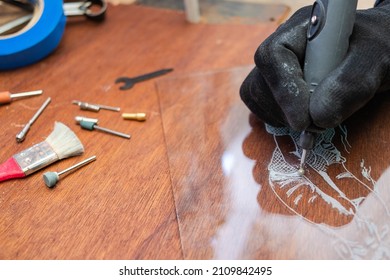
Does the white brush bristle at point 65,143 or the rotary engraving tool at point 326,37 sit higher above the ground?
the rotary engraving tool at point 326,37

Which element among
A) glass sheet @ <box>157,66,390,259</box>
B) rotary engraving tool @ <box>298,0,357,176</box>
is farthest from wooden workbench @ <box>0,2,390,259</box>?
rotary engraving tool @ <box>298,0,357,176</box>

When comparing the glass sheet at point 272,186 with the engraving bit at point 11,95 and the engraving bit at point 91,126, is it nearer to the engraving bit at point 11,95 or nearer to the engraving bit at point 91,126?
the engraving bit at point 91,126

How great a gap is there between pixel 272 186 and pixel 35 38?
476mm

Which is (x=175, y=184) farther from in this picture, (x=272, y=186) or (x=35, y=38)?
(x=35, y=38)

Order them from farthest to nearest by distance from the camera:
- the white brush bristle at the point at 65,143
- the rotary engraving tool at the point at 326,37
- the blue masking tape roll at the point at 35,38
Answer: the blue masking tape roll at the point at 35,38, the white brush bristle at the point at 65,143, the rotary engraving tool at the point at 326,37

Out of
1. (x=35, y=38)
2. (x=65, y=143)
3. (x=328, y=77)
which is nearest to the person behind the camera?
(x=328, y=77)

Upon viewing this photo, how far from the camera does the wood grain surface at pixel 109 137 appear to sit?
437 millimetres

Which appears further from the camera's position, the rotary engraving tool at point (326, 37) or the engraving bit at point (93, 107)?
the engraving bit at point (93, 107)

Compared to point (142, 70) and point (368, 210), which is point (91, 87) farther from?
point (368, 210)

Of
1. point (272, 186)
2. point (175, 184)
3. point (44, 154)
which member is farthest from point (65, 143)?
point (272, 186)

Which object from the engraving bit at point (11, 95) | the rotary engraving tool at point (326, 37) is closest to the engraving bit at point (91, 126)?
the engraving bit at point (11, 95)

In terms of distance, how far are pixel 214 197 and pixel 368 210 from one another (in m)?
0.18

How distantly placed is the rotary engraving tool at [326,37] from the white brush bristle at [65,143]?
31 cm

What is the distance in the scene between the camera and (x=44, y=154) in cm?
52
